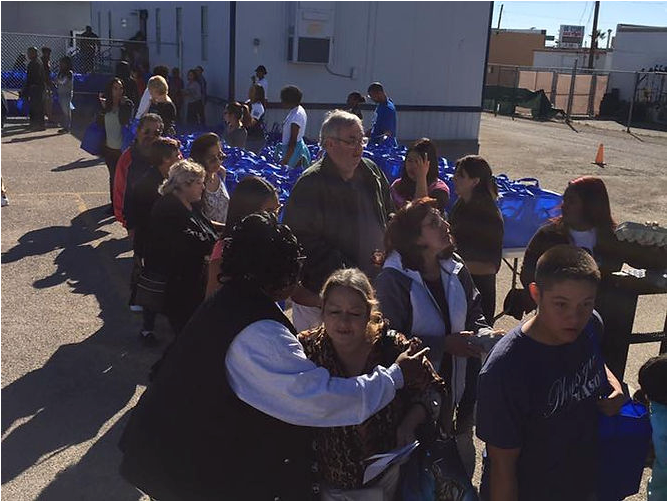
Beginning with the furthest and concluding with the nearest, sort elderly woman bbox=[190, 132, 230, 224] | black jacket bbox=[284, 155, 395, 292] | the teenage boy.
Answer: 1. elderly woman bbox=[190, 132, 230, 224]
2. black jacket bbox=[284, 155, 395, 292]
3. the teenage boy

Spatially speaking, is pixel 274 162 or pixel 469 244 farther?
pixel 274 162

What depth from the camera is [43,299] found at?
6.67 m

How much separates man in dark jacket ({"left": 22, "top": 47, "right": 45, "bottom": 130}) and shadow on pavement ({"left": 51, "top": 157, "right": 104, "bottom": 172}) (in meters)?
4.50

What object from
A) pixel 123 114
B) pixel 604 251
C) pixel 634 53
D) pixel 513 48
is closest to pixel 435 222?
pixel 604 251

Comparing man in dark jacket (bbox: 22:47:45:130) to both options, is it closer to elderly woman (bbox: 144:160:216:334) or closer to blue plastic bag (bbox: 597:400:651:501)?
elderly woman (bbox: 144:160:216:334)

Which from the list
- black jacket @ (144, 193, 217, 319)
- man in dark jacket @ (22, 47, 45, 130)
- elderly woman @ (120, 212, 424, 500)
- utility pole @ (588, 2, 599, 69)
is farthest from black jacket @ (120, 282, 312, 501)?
utility pole @ (588, 2, 599, 69)

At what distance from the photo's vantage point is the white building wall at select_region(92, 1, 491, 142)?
17.8 metres

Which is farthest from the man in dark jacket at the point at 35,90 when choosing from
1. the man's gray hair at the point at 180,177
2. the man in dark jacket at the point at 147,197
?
the man's gray hair at the point at 180,177

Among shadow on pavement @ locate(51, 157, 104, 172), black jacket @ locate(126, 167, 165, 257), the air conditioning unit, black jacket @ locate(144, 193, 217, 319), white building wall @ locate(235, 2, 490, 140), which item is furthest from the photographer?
white building wall @ locate(235, 2, 490, 140)

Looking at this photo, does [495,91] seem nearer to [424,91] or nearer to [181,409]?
[424,91]

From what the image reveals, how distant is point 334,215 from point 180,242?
3.85ft

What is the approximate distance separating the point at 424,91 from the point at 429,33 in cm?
152

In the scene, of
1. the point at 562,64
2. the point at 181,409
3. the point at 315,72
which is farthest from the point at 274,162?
the point at 562,64

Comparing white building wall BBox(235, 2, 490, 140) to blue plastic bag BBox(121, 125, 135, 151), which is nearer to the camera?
blue plastic bag BBox(121, 125, 135, 151)
